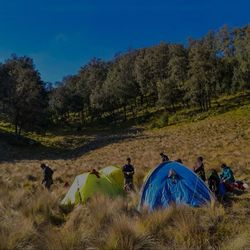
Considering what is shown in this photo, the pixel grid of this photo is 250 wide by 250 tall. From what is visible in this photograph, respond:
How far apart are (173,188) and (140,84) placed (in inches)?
2936

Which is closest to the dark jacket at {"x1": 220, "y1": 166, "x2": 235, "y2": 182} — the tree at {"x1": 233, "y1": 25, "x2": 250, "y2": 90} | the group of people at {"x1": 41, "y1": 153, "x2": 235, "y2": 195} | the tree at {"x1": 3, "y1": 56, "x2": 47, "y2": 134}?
the group of people at {"x1": 41, "y1": 153, "x2": 235, "y2": 195}

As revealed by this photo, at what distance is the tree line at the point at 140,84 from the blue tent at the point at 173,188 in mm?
45445

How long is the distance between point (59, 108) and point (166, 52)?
2759cm

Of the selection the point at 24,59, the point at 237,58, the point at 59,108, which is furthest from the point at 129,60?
the point at 237,58

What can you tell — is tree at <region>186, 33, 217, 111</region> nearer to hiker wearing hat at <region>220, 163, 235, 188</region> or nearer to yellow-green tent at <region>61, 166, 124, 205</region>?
hiker wearing hat at <region>220, 163, 235, 188</region>

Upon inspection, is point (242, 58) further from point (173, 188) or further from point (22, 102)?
point (173, 188)

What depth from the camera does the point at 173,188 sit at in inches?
530

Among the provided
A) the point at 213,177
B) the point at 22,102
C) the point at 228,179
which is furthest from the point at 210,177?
the point at 22,102

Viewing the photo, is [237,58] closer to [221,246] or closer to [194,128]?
[194,128]

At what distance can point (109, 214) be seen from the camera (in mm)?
10531

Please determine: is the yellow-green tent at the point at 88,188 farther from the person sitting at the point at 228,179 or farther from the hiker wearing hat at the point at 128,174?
the person sitting at the point at 228,179

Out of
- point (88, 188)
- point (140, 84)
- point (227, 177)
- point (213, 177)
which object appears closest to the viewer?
point (88, 188)

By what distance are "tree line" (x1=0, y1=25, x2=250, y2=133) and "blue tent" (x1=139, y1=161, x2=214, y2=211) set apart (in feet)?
149

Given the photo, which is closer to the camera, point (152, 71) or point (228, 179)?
point (228, 179)
